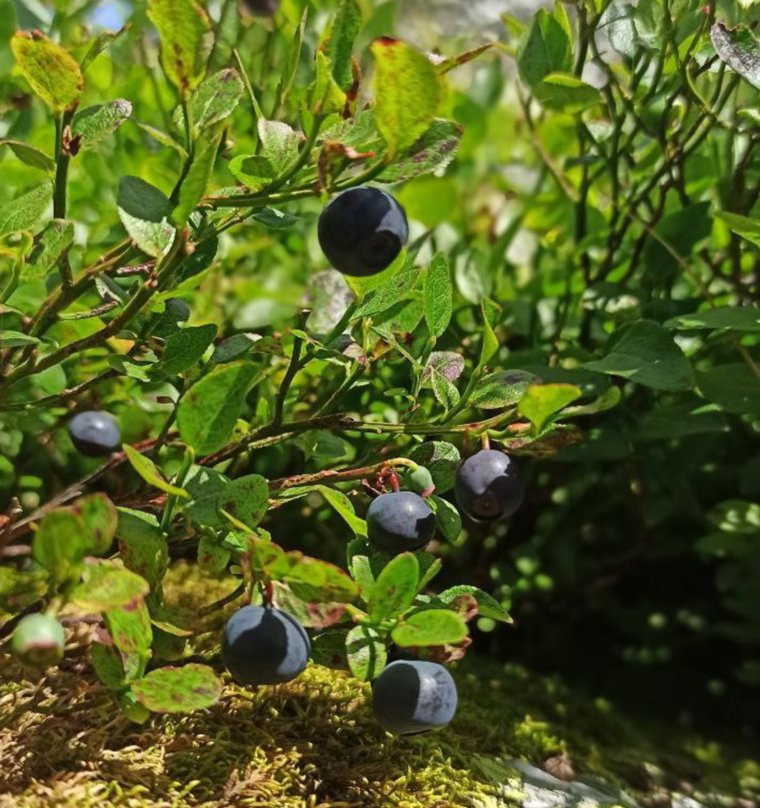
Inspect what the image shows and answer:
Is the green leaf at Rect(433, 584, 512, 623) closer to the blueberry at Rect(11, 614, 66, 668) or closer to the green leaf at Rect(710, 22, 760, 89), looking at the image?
the blueberry at Rect(11, 614, 66, 668)

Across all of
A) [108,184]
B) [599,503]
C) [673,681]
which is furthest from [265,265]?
[673,681]

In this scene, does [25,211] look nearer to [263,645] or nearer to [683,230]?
[263,645]

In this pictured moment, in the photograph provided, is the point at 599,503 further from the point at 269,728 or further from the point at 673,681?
the point at 269,728

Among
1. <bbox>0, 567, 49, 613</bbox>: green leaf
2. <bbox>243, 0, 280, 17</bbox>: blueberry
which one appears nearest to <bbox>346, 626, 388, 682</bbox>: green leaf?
<bbox>0, 567, 49, 613</bbox>: green leaf

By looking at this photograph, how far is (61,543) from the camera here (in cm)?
71

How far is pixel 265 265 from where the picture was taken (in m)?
1.55

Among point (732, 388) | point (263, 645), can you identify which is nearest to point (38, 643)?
point (263, 645)

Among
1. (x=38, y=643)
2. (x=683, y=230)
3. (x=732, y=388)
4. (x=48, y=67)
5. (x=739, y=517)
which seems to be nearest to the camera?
(x=38, y=643)

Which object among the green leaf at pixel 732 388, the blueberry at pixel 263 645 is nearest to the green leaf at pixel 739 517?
the green leaf at pixel 732 388

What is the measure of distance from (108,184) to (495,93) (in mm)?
812

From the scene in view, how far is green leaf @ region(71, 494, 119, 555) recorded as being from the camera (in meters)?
0.70

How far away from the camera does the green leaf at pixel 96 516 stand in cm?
70

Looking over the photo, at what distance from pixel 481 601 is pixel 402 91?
47 cm

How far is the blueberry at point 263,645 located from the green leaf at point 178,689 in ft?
0.09
